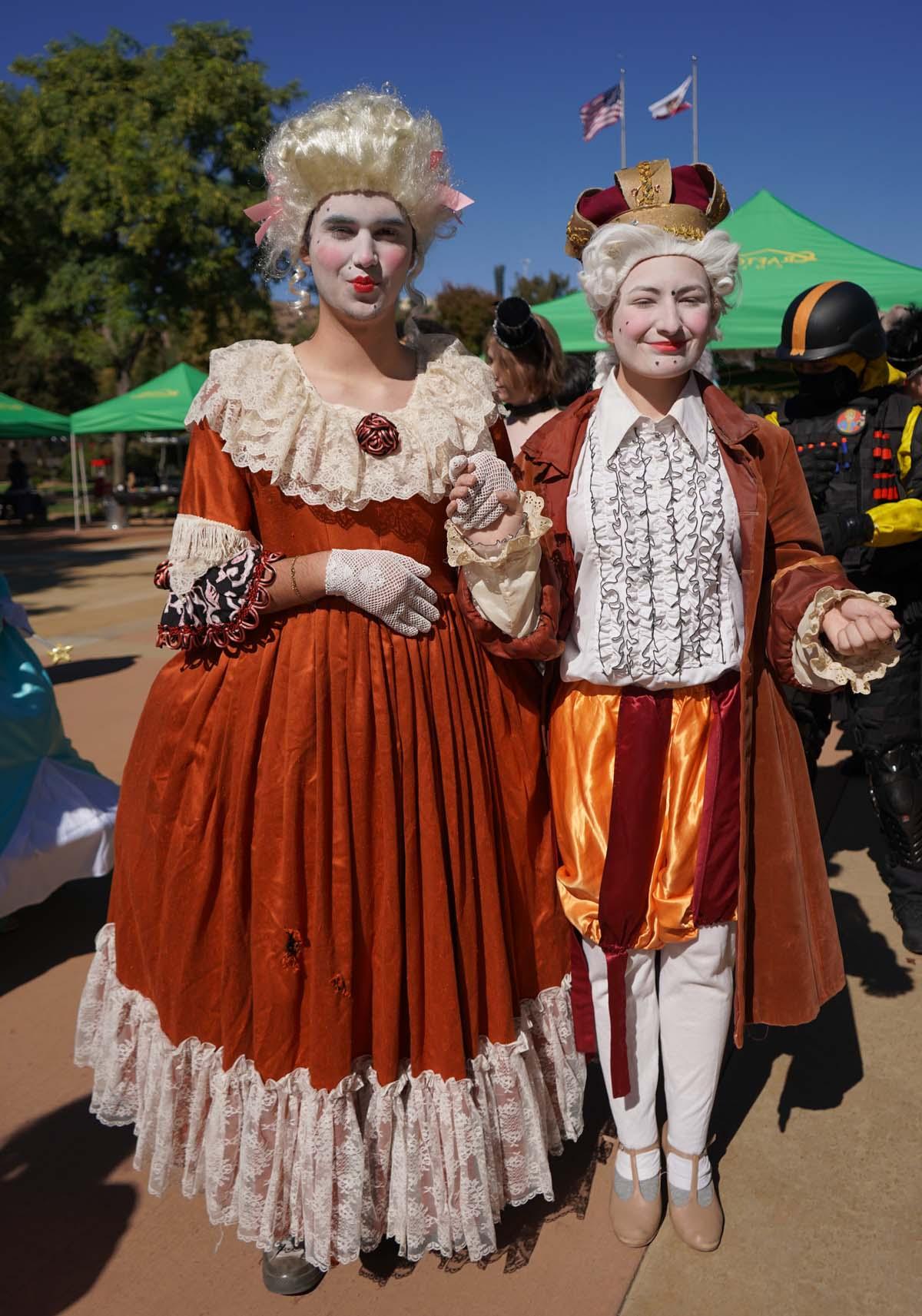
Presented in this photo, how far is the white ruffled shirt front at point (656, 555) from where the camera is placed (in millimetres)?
1783

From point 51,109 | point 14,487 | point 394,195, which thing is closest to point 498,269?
point 51,109

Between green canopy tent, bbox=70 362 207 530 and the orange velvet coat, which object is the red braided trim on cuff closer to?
the orange velvet coat

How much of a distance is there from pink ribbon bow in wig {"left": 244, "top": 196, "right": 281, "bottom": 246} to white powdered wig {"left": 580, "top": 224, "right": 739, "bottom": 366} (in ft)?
1.98

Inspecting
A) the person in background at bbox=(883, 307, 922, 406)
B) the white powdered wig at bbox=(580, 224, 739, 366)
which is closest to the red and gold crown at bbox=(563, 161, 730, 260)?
the white powdered wig at bbox=(580, 224, 739, 366)

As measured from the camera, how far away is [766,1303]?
71.4 inches

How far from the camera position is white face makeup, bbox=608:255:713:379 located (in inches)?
68.7

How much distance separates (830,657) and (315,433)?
102cm

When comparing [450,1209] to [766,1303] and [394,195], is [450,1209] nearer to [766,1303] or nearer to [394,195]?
[766,1303]

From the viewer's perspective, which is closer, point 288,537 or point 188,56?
point 288,537

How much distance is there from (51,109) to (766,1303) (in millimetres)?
24957

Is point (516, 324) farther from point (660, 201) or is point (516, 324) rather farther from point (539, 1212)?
point (539, 1212)

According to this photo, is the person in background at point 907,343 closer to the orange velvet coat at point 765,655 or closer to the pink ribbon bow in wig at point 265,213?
the orange velvet coat at point 765,655

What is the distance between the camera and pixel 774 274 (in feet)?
24.3

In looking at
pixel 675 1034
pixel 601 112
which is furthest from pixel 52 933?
pixel 601 112
